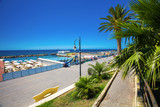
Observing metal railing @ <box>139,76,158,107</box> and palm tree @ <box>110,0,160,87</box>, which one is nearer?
metal railing @ <box>139,76,158,107</box>

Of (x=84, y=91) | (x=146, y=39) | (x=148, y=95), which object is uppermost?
(x=146, y=39)

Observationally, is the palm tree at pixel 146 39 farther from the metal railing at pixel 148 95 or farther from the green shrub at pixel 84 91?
the green shrub at pixel 84 91

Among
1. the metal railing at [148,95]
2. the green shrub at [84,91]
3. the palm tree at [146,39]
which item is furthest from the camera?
the green shrub at [84,91]

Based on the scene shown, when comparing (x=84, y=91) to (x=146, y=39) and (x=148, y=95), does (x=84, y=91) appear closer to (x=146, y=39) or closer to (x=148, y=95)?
(x=148, y=95)

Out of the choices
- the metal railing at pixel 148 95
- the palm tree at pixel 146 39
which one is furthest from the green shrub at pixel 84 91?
the palm tree at pixel 146 39

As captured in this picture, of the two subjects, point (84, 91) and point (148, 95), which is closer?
point (148, 95)

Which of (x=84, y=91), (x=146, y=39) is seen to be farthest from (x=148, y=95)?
(x=84, y=91)

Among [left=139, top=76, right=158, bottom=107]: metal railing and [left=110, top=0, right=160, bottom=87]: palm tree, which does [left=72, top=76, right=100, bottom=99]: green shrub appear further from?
[left=110, top=0, right=160, bottom=87]: palm tree

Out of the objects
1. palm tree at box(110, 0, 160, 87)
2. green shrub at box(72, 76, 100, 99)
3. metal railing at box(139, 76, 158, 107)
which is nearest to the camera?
metal railing at box(139, 76, 158, 107)

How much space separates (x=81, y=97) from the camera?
20.5ft

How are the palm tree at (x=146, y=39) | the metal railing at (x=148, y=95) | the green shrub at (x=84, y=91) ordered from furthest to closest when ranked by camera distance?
the green shrub at (x=84, y=91) < the palm tree at (x=146, y=39) < the metal railing at (x=148, y=95)

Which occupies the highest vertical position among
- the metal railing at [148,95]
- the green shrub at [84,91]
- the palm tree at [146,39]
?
the palm tree at [146,39]

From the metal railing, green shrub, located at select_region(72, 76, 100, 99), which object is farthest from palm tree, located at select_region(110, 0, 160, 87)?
green shrub, located at select_region(72, 76, 100, 99)

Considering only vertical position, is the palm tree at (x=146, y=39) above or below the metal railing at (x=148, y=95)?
above
